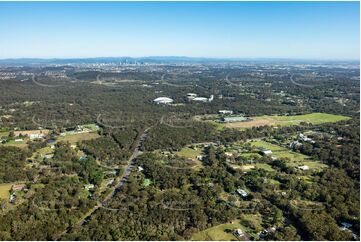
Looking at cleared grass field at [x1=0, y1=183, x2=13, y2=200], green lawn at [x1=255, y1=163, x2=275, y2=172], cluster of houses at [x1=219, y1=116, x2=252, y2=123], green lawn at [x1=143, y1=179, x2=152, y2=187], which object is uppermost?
green lawn at [x1=143, y1=179, x2=152, y2=187]

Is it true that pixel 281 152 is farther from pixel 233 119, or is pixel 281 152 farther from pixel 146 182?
pixel 233 119

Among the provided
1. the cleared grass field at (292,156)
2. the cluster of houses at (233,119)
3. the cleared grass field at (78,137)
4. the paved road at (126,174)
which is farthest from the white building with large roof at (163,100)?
the cleared grass field at (292,156)

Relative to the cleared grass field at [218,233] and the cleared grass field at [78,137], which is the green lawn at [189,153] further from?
the cleared grass field at [218,233]

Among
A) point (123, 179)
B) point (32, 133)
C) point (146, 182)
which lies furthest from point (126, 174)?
point (32, 133)

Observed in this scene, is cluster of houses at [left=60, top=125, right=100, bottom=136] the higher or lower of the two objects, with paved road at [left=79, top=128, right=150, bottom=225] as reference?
lower

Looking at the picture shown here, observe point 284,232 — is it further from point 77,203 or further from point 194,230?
point 77,203

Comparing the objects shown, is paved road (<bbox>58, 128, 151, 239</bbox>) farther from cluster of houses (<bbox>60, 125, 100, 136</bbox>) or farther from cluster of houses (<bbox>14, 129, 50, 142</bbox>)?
cluster of houses (<bbox>14, 129, 50, 142</bbox>)

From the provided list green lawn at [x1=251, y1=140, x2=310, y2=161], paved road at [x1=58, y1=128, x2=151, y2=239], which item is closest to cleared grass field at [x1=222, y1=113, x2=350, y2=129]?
green lawn at [x1=251, y1=140, x2=310, y2=161]
